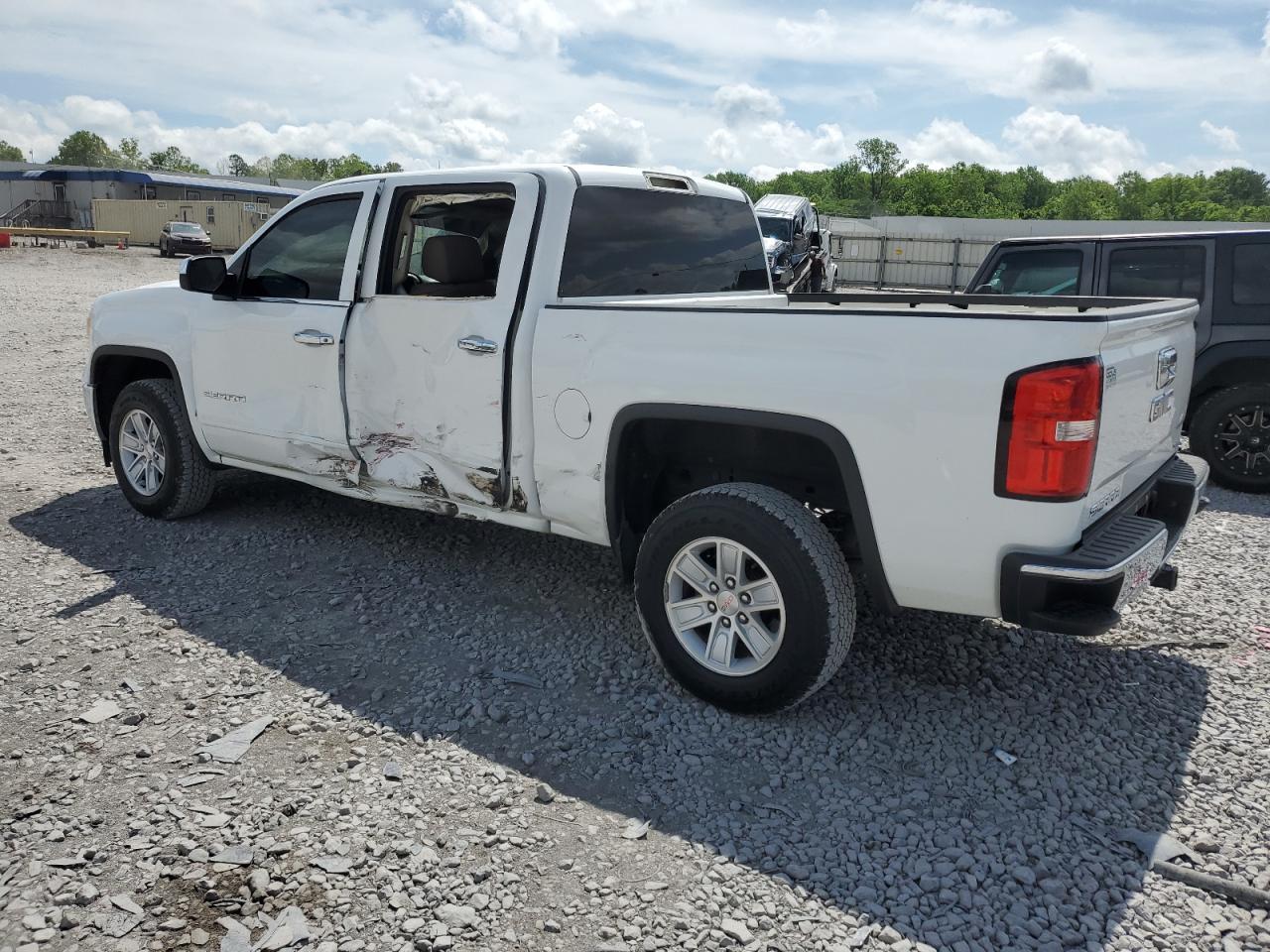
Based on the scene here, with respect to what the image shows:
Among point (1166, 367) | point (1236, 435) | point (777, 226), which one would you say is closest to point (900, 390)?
point (1166, 367)

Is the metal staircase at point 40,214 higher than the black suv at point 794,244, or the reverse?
the metal staircase at point 40,214

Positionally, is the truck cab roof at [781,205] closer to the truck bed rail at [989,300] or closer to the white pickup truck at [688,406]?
the white pickup truck at [688,406]

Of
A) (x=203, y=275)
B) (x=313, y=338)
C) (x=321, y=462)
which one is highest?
(x=203, y=275)

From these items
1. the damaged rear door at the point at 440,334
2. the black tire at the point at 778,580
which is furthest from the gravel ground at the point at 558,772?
the damaged rear door at the point at 440,334

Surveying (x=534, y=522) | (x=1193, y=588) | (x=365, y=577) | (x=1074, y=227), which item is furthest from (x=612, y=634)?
(x=1074, y=227)

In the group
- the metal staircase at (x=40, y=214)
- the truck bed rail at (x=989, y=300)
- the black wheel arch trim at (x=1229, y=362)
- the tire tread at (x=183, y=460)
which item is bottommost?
the tire tread at (x=183, y=460)

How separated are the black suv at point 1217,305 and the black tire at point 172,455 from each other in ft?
19.9

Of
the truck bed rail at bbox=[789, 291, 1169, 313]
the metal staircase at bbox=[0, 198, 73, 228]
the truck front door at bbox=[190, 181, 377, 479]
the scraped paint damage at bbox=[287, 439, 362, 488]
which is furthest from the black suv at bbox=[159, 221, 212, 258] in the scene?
Answer: the truck bed rail at bbox=[789, 291, 1169, 313]

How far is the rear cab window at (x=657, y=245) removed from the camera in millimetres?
4188

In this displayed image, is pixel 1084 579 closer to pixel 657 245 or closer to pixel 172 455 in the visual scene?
pixel 657 245

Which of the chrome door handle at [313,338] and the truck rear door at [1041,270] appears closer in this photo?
the chrome door handle at [313,338]

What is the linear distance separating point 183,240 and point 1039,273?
37286mm

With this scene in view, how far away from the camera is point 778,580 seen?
11.0ft

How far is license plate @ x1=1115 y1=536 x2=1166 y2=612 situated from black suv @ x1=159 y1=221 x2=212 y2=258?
39479 millimetres
